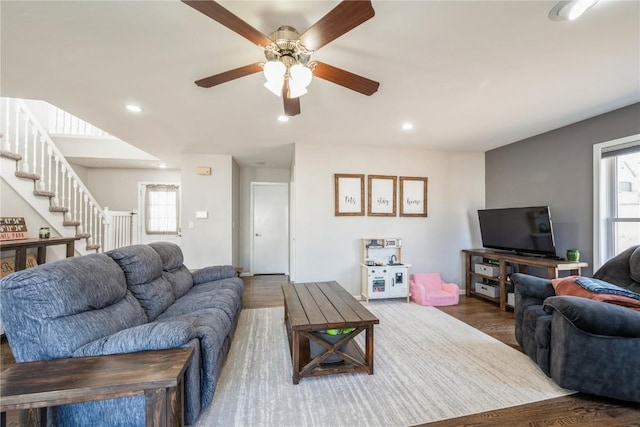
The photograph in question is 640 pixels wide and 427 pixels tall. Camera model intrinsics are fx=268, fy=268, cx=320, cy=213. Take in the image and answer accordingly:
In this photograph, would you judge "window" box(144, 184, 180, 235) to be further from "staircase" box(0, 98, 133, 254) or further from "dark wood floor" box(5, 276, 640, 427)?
"dark wood floor" box(5, 276, 640, 427)

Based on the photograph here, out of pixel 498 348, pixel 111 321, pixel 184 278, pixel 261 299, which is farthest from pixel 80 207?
pixel 498 348

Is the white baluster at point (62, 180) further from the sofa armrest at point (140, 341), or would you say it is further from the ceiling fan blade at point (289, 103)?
the ceiling fan blade at point (289, 103)

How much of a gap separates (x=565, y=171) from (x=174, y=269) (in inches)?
189

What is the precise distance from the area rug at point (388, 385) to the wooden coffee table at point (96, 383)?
579 millimetres

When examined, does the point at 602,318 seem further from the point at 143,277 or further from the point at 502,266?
the point at 143,277

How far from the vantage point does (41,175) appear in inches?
142

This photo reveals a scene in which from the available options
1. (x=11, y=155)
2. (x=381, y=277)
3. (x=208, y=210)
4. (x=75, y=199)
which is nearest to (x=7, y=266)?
(x=11, y=155)

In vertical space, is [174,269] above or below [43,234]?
below

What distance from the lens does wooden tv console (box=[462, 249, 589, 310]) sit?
299 cm

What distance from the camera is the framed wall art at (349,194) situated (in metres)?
4.13

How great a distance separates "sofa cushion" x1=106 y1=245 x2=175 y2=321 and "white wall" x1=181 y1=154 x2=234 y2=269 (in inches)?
88.0

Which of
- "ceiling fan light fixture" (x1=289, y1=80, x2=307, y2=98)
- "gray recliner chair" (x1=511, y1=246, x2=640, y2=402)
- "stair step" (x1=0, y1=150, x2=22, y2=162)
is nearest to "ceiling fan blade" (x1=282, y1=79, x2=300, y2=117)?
"ceiling fan light fixture" (x1=289, y1=80, x2=307, y2=98)

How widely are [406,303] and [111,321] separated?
137 inches

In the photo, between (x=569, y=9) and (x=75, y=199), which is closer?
(x=569, y=9)
